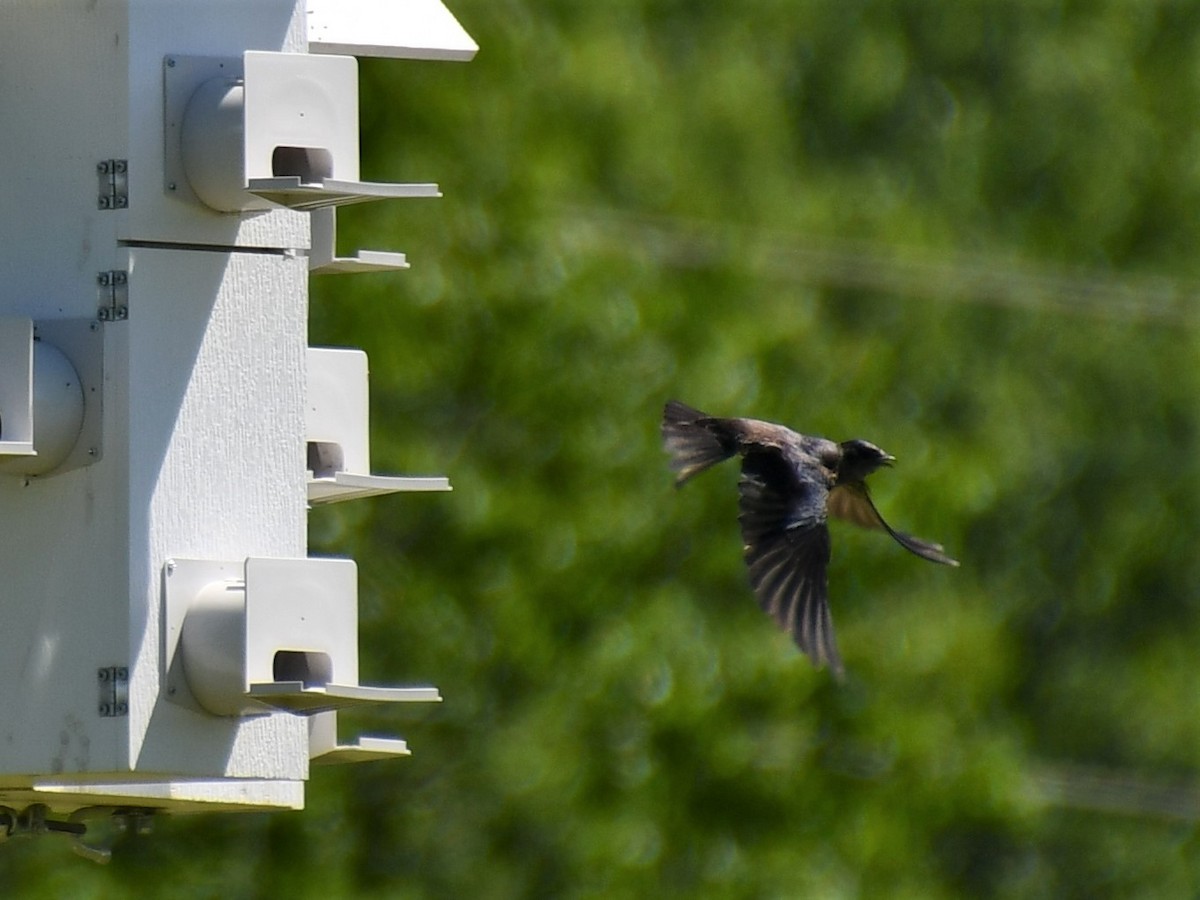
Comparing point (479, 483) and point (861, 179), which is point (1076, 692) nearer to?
point (861, 179)

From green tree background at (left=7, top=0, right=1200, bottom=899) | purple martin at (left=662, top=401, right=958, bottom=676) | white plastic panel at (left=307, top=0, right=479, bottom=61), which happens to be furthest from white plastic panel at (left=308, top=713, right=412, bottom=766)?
green tree background at (left=7, top=0, right=1200, bottom=899)

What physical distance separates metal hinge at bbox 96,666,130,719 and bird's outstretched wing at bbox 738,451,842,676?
1952 millimetres

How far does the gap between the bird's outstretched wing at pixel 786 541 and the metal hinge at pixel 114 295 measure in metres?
1.98

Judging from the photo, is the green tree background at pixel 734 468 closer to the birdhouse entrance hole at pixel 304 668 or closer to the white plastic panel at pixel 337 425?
the white plastic panel at pixel 337 425

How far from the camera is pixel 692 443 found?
6863 millimetres

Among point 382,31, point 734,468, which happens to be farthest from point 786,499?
point 734,468

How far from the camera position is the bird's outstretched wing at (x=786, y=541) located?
661cm

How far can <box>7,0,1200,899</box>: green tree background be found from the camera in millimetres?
9578

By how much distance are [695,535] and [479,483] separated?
42.4 inches

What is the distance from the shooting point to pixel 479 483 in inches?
378

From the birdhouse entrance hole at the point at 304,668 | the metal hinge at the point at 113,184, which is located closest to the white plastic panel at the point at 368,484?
the birdhouse entrance hole at the point at 304,668

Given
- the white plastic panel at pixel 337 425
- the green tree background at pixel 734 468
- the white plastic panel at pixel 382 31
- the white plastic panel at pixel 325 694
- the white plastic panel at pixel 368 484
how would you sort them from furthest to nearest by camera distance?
the green tree background at pixel 734 468
the white plastic panel at pixel 382 31
the white plastic panel at pixel 337 425
the white plastic panel at pixel 368 484
the white plastic panel at pixel 325 694

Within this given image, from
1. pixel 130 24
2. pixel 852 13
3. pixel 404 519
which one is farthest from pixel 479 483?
pixel 130 24

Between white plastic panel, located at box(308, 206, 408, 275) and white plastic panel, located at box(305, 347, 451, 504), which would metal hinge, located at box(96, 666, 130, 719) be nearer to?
white plastic panel, located at box(305, 347, 451, 504)
